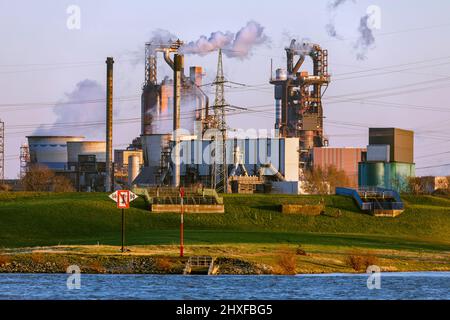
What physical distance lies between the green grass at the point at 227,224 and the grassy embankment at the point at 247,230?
0.09 m

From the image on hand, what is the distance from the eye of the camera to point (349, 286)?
66.1m

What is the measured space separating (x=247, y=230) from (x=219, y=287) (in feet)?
166

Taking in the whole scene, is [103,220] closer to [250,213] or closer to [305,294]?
[250,213]

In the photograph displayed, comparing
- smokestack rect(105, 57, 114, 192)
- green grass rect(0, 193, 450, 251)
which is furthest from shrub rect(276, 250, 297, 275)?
smokestack rect(105, 57, 114, 192)

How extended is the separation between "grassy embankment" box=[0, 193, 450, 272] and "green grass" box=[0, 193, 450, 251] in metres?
0.09

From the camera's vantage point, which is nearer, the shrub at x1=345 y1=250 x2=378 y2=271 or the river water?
the river water

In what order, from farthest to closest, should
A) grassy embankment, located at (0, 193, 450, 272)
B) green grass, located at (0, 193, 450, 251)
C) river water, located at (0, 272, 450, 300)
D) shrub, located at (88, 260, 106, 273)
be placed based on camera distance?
green grass, located at (0, 193, 450, 251), grassy embankment, located at (0, 193, 450, 272), shrub, located at (88, 260, 106, 273), river water, located at (0, 272, 450, 300)

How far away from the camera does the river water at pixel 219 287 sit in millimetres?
58281

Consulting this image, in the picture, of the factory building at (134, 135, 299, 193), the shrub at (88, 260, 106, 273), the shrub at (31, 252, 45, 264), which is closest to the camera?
the shrub at (88, 260, 106, 273)

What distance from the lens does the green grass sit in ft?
325

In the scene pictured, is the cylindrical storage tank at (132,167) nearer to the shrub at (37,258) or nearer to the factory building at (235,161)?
the factory building at (235,161)

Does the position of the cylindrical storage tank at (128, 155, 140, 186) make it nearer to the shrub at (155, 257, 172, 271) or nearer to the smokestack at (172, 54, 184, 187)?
the smokestack at (172, 54, 184, 187)

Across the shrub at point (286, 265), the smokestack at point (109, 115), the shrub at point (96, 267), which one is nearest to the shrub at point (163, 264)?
the shrub at point (96, 267)

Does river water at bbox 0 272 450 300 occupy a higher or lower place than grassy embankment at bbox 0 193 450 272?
lower
